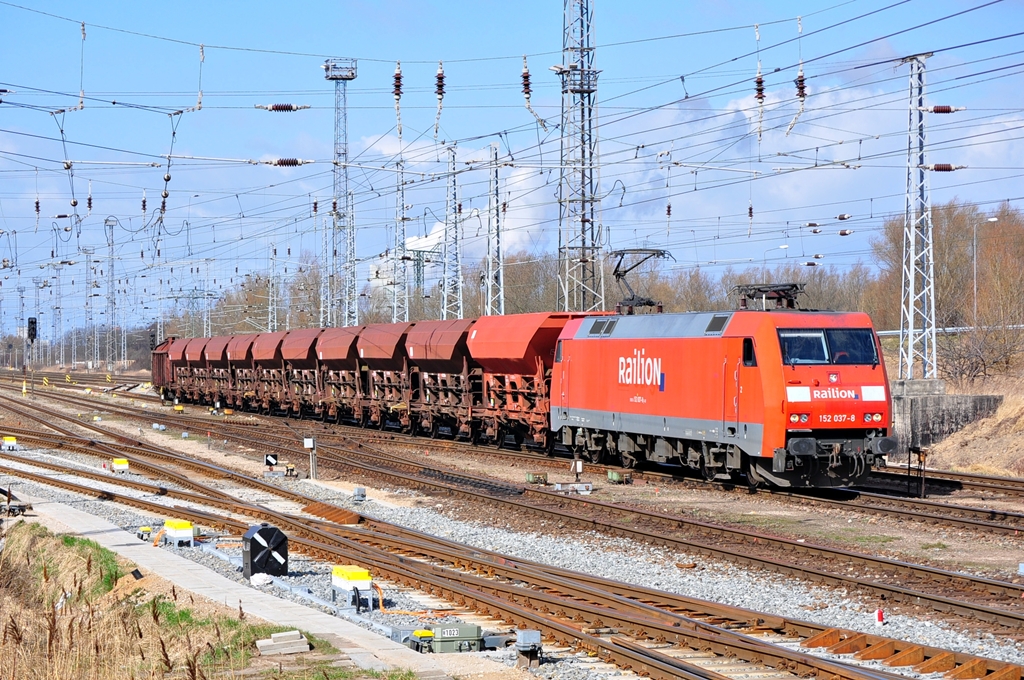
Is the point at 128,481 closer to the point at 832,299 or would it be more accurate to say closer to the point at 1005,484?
the point at 1005,484

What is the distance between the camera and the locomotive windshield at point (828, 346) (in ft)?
66.7

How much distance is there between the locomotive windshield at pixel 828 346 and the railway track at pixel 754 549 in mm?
4392

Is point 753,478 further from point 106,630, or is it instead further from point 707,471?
point 106,630

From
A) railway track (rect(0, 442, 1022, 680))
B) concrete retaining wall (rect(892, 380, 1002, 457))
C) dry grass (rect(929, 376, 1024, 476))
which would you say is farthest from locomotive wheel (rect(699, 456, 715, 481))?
concrete retaining wall (rect(892, 380, 1002, 457))

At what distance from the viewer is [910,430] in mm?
30219

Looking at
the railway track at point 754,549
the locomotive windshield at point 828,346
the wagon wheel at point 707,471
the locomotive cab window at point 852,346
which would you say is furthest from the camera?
the wagon wheel at point 707,471

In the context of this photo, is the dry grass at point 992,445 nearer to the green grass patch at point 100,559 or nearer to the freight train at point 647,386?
the freight train at point 647,386

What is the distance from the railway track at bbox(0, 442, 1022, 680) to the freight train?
735 centimetres

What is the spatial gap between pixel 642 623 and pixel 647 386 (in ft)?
44.0

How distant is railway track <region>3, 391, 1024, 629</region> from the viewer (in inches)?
480

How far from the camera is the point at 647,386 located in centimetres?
2414

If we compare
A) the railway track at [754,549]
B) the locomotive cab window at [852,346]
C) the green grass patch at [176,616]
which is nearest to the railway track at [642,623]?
the railway track at [754,549]

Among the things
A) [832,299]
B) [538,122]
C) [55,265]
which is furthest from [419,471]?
[832,299]

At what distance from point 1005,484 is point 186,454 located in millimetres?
22119
